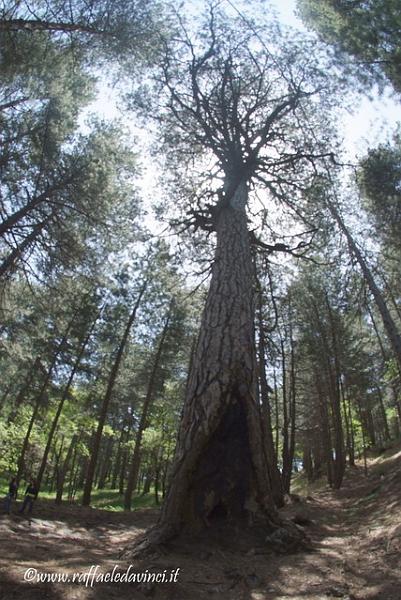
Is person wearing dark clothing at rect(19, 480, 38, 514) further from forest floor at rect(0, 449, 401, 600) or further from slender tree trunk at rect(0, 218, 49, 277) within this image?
forest floor at rect(0, 449, 401, 600)

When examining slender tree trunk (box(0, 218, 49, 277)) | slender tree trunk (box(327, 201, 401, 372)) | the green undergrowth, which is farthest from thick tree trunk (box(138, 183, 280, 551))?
the green undergrowth

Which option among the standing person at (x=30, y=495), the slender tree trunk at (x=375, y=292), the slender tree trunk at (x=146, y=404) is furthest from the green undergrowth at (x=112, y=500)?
the slender tree trunk at (x=375, y=292)

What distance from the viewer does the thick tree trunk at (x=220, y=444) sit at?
429 centimetres

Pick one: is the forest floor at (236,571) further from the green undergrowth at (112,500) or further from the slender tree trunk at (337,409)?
the green undergrowth at (112,500)

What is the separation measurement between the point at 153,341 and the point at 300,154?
1488 centimetres

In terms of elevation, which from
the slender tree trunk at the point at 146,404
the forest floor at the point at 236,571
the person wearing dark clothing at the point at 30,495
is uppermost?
the slender tree trunk at the point at 146,404

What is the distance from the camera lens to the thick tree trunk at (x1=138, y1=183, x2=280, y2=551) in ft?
14.1

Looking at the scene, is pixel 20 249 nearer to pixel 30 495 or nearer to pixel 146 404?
pixel 30 495

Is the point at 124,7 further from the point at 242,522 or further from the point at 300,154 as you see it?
the point at 242,522

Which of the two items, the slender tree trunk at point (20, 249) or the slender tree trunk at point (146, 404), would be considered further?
the slender tree trunk at point (146, 404)

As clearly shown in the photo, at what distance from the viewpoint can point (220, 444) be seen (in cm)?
458

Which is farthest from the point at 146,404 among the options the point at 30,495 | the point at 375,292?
the point at 375,292

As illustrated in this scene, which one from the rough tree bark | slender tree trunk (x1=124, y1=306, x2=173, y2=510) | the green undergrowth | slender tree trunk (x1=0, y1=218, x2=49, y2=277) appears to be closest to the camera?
the rough tree bark

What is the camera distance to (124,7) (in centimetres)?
912
